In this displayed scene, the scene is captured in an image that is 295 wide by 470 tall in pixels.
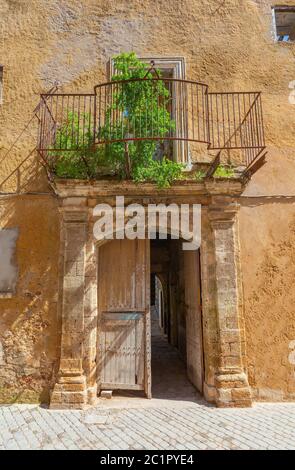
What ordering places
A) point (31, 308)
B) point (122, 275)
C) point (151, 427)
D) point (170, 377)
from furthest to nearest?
1. point (170, 377)
2. point (122, 275)
3. point (31, 308)
4. point (151, 427)

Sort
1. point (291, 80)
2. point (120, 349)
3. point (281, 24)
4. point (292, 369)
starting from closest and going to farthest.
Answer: point (292, 369), point (120, 349), point (291, 80), point (281, 24)

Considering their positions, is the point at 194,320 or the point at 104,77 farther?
the point at 104,77

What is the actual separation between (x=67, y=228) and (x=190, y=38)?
4.35m

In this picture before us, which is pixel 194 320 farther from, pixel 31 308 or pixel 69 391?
pixel 31 308

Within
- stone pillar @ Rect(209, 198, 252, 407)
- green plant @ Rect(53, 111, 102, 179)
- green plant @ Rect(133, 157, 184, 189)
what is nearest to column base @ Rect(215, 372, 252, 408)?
stone pillar @ Rect(209, 198, 252, 407)

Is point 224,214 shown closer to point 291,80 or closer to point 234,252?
point 234,252

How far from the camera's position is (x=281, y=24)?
6.72m

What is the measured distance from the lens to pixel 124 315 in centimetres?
575

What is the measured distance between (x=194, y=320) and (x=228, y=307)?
93 centimetres

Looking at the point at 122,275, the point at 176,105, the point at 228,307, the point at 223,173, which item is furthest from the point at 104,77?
the point at 228,307

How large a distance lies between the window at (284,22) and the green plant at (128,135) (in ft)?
10.7

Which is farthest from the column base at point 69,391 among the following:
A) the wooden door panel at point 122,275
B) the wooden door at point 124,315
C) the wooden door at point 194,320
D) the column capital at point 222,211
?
the column capital at point 222,211

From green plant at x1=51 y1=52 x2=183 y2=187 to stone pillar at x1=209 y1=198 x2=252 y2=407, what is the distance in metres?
1.07

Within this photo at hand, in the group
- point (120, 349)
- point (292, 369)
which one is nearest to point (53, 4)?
point (120, 349)
